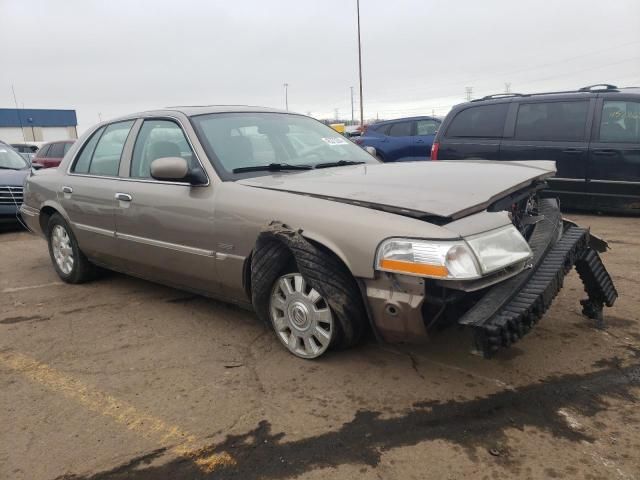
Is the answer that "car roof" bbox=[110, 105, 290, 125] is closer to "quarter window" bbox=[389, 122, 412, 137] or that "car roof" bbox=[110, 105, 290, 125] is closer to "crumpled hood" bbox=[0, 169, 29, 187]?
"crumpled hood" bbox=[0, 169, 29, 187]

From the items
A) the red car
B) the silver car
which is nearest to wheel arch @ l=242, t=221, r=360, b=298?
the silver car

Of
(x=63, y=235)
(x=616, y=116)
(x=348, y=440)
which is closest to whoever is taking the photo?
(x=348, y=440)

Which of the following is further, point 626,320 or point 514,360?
point 626,320

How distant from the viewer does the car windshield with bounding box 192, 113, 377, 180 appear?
3.74m

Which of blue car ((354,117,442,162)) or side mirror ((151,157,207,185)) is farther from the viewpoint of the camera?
blue car ((354,117,442,162))

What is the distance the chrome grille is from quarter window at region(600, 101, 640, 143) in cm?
850

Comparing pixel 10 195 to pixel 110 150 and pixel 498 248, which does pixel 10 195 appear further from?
pixel 498 248

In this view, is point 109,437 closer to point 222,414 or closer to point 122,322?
point 222,414

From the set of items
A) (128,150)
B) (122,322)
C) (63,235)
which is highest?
(128,150)

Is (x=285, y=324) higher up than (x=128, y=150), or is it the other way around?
(x=128, y=150)

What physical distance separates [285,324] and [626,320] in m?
2.32

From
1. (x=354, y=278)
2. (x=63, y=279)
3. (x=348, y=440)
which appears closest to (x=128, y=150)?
(x=63, y=279)

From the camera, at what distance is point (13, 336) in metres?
3.94

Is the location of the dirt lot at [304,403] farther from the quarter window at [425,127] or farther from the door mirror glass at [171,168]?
the quarter window at [425,127]
